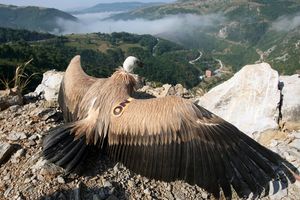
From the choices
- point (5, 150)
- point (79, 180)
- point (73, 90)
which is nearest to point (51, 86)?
point (73, 90)

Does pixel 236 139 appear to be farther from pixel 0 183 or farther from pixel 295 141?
Result: pixel 0 183

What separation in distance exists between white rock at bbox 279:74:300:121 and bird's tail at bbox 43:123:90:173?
4.09 m

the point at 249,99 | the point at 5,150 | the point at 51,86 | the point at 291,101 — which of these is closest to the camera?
the point at 5,150

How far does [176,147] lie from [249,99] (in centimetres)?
306

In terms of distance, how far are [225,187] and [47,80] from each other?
6594mm

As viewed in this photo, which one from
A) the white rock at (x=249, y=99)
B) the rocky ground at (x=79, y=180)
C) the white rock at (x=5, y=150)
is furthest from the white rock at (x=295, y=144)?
the white rock at (x=5, y=150)

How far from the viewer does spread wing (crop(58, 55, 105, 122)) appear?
24.4 feet

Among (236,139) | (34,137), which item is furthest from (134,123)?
(34,137)

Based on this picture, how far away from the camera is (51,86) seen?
991 cm

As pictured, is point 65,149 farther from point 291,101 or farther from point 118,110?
point 291,101

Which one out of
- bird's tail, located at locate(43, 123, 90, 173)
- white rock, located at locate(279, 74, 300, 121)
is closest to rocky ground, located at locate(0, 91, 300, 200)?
bird's tail, located at locate(43, 123, 90, 173)

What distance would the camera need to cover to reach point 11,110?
8250 mm

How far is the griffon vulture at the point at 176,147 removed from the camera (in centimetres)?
555

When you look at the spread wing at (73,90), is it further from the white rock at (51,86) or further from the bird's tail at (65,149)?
the white rock at (51,86)
